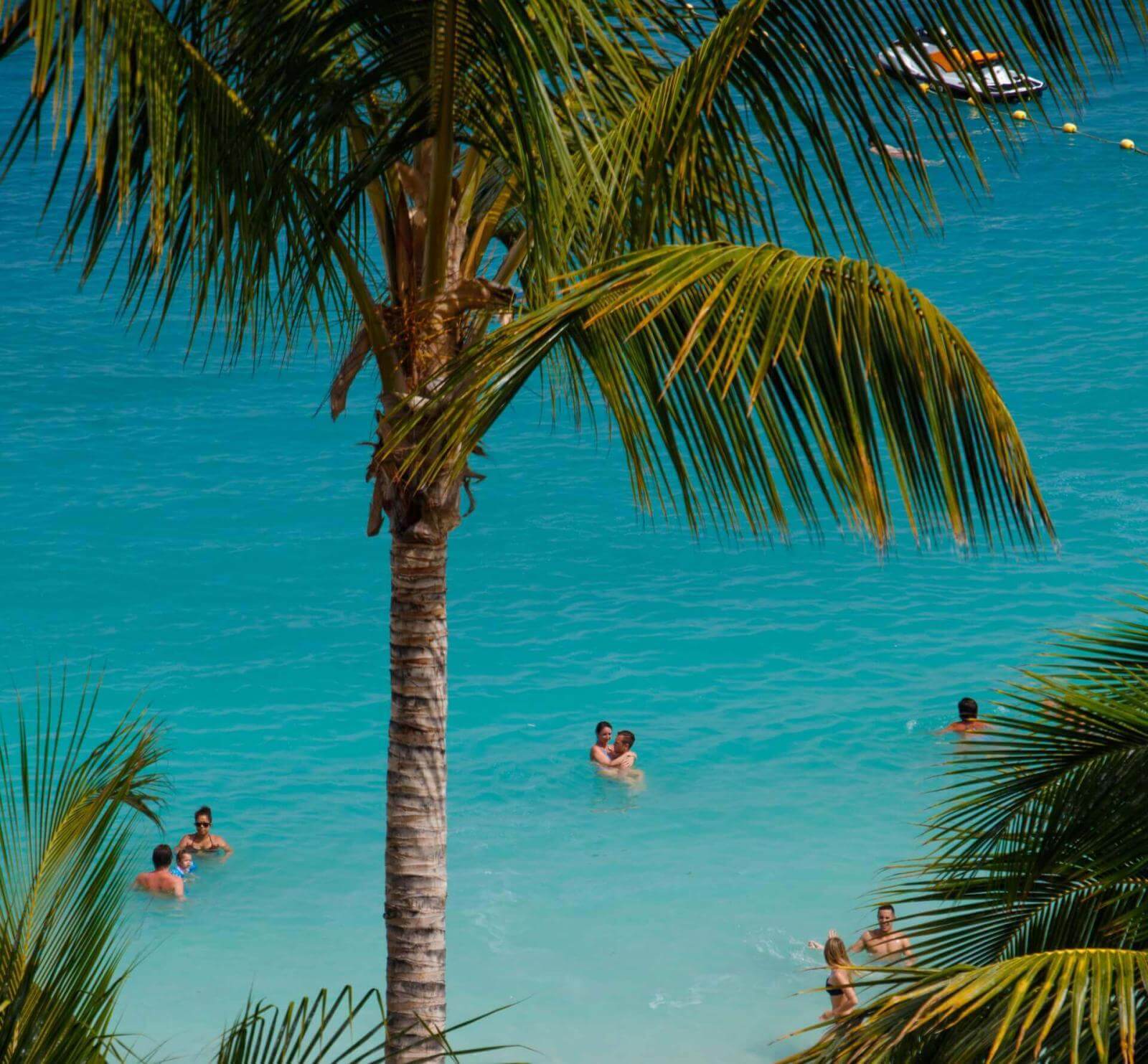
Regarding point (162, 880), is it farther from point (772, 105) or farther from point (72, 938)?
point (72, 938)

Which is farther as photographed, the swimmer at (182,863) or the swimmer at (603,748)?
the swimmer at (603,748)

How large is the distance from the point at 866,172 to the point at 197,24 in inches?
89.9

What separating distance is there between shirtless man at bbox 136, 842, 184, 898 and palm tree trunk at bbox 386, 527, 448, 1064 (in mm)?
7443

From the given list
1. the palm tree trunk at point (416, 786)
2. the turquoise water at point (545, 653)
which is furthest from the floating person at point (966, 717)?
the palm tree trunk at point (416, 786)

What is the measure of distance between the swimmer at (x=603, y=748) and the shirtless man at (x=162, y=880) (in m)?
4.20

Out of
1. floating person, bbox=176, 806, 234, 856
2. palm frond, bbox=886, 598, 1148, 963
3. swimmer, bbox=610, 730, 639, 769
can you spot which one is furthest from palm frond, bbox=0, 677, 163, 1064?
swimmer, bbox=610, 730, 639, 769

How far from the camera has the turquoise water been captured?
11984 millimetres

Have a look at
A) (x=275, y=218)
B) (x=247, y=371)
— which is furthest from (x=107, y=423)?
(x=275, y=218)

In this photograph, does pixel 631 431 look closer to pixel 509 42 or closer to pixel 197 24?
pixel 509 42

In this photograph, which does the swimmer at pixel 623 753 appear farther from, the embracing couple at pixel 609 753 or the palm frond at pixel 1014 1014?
the palm frond at pixel 1014 1014

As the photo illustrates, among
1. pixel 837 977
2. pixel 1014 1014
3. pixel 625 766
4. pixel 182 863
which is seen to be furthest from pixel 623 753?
pixel 1014 1014

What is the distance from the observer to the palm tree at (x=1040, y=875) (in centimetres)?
343

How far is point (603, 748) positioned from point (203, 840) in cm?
399

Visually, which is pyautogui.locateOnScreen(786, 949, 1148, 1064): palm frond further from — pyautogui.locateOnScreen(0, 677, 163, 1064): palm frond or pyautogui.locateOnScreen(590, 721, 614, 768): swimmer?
pyautogui.locateOnScreen(590, 721, 614, 768): swimmer
